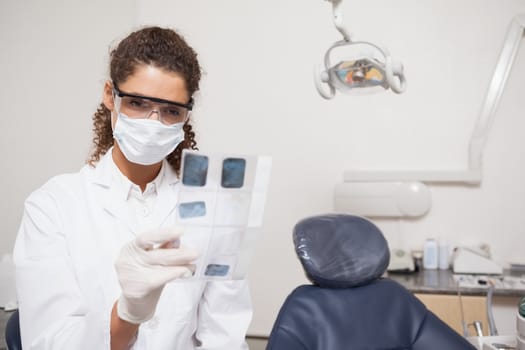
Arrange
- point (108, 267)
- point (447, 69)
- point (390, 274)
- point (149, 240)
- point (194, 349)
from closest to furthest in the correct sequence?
point (149, 240) < point (108, 267) < point (194, 349) < point (390, 274) < point (447, 69)

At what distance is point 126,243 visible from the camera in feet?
3.70

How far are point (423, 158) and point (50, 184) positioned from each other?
76.1 inches

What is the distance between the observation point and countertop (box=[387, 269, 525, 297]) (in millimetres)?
2035

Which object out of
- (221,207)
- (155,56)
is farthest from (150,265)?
(155,56)

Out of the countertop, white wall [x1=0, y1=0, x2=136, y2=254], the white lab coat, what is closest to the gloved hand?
the white lab coat

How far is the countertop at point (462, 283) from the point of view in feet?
6.68

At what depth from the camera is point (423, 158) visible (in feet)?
8.36

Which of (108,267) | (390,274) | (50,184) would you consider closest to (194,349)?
(108,267)

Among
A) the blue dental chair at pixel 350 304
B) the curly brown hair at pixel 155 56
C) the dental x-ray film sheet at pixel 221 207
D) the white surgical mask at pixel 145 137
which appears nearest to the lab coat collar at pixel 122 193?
the white surgical mask at pixel 145 137

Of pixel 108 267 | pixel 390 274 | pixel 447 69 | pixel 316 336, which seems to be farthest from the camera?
pixel 447 69

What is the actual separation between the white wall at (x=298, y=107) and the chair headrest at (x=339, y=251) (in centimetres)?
107

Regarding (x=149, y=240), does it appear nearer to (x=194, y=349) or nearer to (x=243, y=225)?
(x=243, y=225)

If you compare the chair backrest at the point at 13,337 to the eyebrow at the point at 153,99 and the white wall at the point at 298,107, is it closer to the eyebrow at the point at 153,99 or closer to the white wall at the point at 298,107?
the eyebrow at the point at 153,99

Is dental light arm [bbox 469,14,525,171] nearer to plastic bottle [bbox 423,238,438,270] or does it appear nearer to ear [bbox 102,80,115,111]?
plastic bottle [bbox 423,238,438,270]
